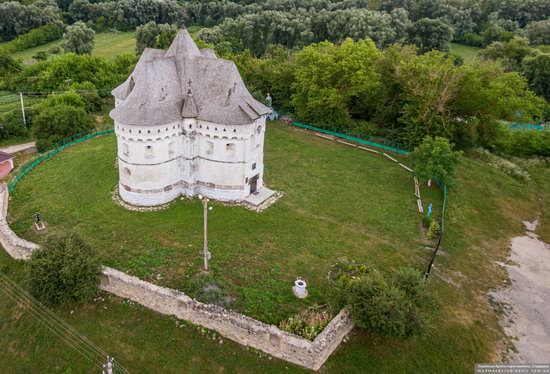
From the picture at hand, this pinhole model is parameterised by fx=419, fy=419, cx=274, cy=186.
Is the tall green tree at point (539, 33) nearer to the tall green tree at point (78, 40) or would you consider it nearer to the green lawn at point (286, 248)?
the green lawn at point (286, 248)

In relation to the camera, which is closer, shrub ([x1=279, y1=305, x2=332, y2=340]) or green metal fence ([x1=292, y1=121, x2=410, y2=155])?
shrub ([x1=279, y1=305, x2=332, y2=340])

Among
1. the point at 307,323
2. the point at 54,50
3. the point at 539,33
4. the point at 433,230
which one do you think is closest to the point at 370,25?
the point at 539,33

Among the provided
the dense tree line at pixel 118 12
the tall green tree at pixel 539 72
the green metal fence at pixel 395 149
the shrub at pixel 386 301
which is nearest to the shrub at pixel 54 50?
the dense tree line at pixel 118 12

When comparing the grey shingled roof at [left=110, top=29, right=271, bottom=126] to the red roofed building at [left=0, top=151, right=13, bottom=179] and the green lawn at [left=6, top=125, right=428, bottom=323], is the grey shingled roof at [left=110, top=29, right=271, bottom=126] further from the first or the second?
the red roofed building at [left=0, top=151, right=13, bottom=179]

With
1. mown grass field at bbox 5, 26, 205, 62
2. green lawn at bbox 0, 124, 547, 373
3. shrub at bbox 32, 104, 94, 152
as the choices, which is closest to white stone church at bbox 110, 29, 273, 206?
green lawn at bbox 0, 124, 547, 373

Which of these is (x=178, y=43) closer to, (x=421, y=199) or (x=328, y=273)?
(x=328, y=273)

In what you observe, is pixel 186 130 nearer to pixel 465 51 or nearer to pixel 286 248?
pixel 286 248

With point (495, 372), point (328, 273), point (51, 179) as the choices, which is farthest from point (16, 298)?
point (495, 372)
